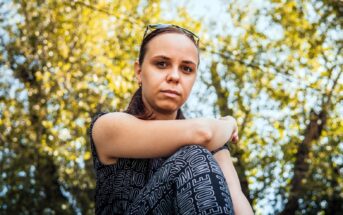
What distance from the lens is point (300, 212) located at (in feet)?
18.9

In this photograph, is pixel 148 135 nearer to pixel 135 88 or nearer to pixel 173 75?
pixel 173 75

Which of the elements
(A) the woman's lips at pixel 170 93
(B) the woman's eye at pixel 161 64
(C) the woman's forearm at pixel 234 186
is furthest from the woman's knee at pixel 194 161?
(B) the woman's eye at pixel 161 64

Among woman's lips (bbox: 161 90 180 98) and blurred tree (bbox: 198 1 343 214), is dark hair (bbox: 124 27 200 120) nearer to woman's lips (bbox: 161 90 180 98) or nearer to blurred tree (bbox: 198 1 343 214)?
woman's lips (bbox: 161 90 180 98)

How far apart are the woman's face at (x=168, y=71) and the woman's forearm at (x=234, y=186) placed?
337 millimetres

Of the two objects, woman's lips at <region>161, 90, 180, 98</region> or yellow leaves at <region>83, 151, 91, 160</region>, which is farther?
yellow leaves at <region>83, 151, 91, 160</region>

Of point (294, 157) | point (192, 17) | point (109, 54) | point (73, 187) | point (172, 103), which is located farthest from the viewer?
point (192, 17)

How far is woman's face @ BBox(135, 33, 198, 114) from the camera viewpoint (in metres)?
2.16

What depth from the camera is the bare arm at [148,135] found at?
1945mm

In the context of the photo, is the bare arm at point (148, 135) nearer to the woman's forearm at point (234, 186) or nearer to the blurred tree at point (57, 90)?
the woman's forearm at point (234, 186)

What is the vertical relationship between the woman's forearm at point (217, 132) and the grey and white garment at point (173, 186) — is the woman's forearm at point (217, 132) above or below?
above

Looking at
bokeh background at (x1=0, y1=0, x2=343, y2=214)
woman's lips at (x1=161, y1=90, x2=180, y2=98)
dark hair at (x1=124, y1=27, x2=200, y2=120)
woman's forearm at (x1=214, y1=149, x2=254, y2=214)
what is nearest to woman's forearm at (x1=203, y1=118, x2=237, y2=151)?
woman's forearm at (x1=214, y1=149, x2=254, y2=214)

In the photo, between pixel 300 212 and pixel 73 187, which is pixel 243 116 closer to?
pixel 300 212

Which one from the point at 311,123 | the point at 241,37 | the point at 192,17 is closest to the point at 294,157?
the point at 311,123

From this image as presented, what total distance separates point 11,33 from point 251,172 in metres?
3.61
